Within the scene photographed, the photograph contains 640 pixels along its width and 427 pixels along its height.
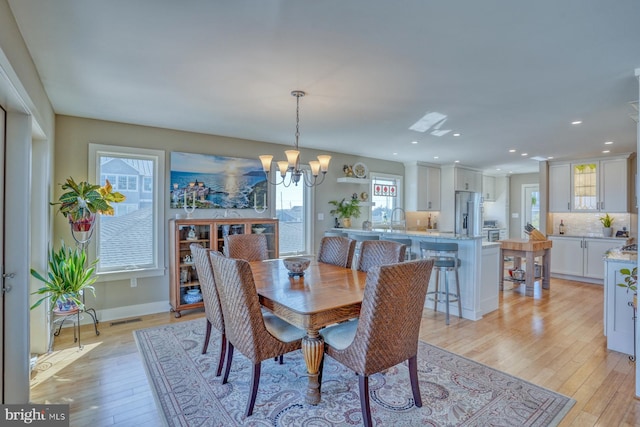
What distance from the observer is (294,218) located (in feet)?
18.2

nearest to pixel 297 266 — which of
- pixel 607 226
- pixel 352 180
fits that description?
pixel 352 180

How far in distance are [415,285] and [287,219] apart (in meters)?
3.64

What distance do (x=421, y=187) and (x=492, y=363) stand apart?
15.2ft

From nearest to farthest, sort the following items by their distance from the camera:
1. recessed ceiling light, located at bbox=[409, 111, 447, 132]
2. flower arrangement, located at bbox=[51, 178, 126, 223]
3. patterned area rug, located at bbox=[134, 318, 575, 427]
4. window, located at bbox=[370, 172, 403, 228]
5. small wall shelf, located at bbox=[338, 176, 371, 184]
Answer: patterned area rug, located at bbox=[134, 318, 575, 427] < flower arrangement, located at bbox=[51, 178, 126, 223] < recessed ceiling light, located at bbox=[409, 111, 447, 132] < small wall shelf, located at bbox=[338, 176, 371, 184] < window, located at bbox=[370, 172, 403, 228]

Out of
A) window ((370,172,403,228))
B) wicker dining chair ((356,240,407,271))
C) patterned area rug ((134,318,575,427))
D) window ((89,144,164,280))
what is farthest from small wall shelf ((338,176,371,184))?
patterned area rug ((134,318,575,427))

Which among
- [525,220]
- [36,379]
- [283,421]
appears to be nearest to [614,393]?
[283,421]

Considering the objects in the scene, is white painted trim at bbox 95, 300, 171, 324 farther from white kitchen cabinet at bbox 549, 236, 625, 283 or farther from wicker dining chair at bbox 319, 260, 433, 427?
white kitchen cabinet at bbox 549, 236, 625, 283

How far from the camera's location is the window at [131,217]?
3916 mm

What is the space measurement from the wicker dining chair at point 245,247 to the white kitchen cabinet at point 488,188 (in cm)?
707

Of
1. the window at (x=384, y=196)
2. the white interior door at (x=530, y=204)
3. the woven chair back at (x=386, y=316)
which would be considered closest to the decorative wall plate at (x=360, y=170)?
the window at (x=384, y=196)

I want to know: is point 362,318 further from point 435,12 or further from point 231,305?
point 435,12

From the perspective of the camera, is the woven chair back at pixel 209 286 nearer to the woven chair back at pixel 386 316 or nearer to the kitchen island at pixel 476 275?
the woven chair back at pixel 386 316

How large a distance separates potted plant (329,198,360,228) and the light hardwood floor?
87.9 inches

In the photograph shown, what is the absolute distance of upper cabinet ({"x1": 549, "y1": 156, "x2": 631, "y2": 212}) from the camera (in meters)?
5.91
